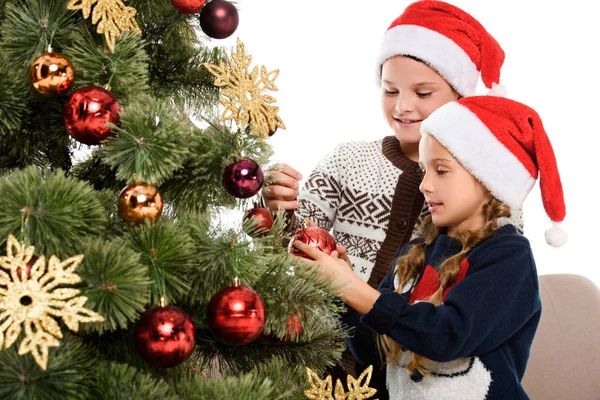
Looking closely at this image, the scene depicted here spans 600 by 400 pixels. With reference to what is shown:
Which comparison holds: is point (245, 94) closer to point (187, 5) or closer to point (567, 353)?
point (187, 5)

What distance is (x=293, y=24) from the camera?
2.18 m

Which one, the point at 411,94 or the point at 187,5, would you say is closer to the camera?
the point at 187,5

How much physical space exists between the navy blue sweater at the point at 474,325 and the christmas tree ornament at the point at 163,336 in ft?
1.26

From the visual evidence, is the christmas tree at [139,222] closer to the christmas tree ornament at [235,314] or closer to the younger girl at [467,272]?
the christmas tree ornament at [235,314]

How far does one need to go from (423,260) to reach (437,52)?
0.38 meters

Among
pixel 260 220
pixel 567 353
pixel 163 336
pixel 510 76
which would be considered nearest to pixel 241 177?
pixel 260 220

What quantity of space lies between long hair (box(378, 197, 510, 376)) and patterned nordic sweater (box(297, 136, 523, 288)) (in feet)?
0.30

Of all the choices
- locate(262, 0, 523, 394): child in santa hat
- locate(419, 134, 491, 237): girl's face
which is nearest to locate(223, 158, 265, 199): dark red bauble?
locate(419, 134, 491, 237): girl's face

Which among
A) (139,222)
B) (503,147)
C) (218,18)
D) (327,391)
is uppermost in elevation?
(218,18)

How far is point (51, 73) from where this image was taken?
2.62 feet

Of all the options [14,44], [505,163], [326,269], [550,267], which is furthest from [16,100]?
[550,267]

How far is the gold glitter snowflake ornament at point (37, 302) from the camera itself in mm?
663

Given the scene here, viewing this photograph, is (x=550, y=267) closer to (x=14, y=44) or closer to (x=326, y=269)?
(x=326, y=269)

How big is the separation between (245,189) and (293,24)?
55.7 inches
